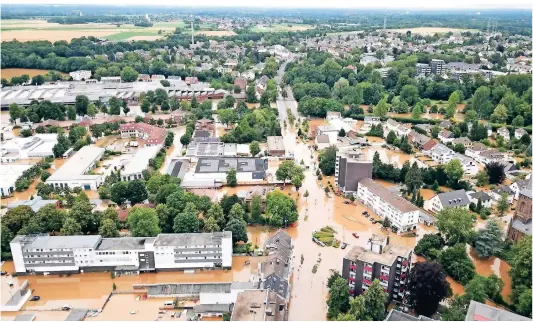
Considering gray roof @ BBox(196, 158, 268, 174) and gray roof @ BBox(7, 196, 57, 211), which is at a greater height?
gray roof @ BBox(196, 158, 268, 174)

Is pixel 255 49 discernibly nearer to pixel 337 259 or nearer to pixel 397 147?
pixel 397 147

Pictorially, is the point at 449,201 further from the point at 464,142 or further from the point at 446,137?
the point at 446,137

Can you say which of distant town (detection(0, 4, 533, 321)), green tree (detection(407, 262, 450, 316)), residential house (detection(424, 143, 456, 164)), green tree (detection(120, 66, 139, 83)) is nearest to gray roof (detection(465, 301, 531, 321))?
distant town (detection(0, 4, 533, 321))

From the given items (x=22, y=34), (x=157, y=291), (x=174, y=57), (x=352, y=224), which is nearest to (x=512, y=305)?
(x=352, y=224)

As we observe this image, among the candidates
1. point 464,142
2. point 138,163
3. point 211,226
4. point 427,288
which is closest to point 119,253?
point 211,226

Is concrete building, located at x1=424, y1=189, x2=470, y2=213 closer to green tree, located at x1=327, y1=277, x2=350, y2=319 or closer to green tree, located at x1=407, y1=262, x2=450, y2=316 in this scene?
green tree, located at x1=407, y1=262, x2=450, y2=316
